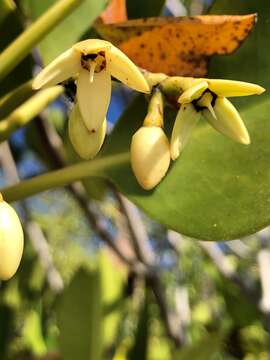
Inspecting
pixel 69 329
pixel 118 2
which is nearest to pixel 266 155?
pixel 118 2

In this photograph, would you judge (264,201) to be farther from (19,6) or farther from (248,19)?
(19,6)

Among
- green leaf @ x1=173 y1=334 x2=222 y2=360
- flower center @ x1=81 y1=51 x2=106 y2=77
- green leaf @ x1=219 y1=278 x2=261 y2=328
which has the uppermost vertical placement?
flower center @ x1=81 y1=51 x2=106 y2=77

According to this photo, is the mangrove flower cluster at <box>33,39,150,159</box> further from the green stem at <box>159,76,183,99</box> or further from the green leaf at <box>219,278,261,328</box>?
the green leaf at <box>219,278,261,328</box>

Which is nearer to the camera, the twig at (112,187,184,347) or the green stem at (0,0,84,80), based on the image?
the green stem at (0,0,84,80)

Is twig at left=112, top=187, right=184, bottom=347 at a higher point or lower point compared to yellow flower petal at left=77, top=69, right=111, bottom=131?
lower

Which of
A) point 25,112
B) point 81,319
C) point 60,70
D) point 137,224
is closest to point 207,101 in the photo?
point 60,70

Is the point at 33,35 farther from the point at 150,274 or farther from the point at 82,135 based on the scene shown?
the point at 150,274

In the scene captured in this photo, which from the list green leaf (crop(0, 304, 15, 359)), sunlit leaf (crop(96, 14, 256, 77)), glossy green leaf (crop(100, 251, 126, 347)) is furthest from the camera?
glossy green leaf (crop(100, 251, 126, 347))

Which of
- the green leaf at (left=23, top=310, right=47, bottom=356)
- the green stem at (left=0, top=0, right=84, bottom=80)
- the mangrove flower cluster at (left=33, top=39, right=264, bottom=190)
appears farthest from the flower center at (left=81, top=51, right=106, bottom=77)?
the green leaf at (left=23, top=310, right=47, bottom=356)
